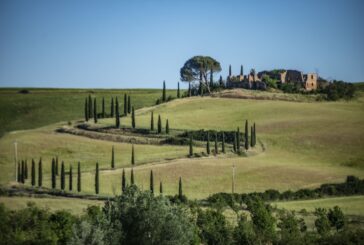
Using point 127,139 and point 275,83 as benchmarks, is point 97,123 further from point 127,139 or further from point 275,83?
point 275,83

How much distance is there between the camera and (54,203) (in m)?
74.1

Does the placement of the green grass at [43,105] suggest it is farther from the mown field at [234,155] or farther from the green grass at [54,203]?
the green grass at [54,203]

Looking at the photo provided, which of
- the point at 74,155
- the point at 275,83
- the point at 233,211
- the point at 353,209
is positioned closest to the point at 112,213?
the point at 233,211

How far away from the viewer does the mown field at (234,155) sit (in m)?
86.9

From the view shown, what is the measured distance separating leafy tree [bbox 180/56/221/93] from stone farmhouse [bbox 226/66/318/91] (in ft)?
17.3

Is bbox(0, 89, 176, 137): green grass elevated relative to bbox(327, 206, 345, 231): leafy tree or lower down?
elevated

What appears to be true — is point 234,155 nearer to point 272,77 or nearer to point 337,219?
point 337,219

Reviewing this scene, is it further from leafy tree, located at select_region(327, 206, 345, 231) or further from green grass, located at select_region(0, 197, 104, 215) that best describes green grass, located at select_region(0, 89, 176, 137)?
leafy tree, located at select_region(327, 206, 345, 231)

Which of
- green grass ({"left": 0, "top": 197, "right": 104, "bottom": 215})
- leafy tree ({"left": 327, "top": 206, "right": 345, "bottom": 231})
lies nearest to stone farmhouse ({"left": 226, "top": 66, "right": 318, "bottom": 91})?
green grass ({"left": 0, "top": 197, "right": 104, "bottom": 215})

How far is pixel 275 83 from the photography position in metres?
160

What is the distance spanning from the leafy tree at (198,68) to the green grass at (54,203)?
294 ft

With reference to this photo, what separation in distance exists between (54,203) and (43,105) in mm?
90555

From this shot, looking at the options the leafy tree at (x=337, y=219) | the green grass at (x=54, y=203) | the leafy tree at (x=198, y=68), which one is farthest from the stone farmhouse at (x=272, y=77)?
the leafy tree at (x=337, y=219)

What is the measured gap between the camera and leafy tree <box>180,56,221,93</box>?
541ft
